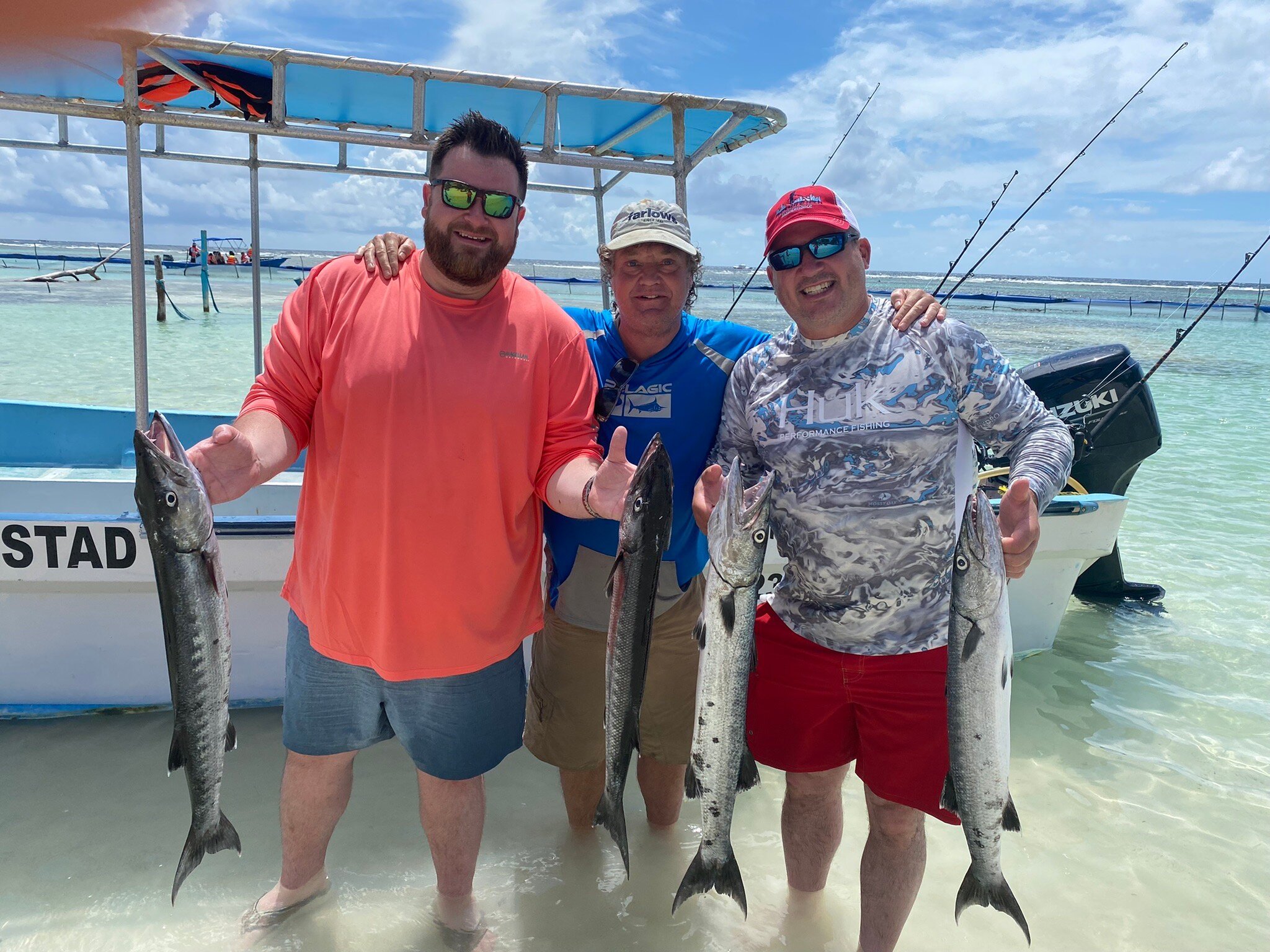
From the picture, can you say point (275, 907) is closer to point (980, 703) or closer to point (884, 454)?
point (980, 703)

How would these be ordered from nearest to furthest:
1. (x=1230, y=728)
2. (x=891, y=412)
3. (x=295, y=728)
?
(x=891, y=412), (x=295, y=728), (x=1230, y=728)

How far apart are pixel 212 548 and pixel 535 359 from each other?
1.25 m

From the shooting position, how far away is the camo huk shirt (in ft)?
9.59

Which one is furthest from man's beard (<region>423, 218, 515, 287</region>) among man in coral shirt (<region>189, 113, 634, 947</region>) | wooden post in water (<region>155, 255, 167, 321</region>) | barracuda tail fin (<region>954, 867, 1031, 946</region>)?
wooden post in water (<region>155, 255, 167, 321</region>)

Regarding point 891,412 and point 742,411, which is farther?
point 742,411

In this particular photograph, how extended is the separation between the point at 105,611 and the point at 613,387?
343 centimetres

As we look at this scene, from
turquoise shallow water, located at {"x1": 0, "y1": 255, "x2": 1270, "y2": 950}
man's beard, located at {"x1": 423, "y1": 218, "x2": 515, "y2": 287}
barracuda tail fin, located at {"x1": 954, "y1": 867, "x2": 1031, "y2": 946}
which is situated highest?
man's beard, located at {"x1": 423, "y1": 218, "x2": 515, "y2": 287}

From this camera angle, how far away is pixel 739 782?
2.94 m

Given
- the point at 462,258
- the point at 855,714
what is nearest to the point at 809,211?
the point at 462,258

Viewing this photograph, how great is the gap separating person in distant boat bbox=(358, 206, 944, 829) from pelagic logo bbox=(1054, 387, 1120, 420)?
382cm

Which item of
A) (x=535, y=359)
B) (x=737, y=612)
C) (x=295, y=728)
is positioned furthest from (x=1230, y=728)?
(x=295, y=728)

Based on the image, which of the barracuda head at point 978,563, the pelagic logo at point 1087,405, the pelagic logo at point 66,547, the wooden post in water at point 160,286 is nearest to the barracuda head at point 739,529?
the barracuda head at point 978,563

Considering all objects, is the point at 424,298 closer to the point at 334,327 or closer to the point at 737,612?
the point at 334,327

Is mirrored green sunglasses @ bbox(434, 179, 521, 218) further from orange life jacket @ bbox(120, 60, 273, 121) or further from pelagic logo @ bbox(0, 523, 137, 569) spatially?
pelagic logo @ bbox(0, 523, 137, 569)
